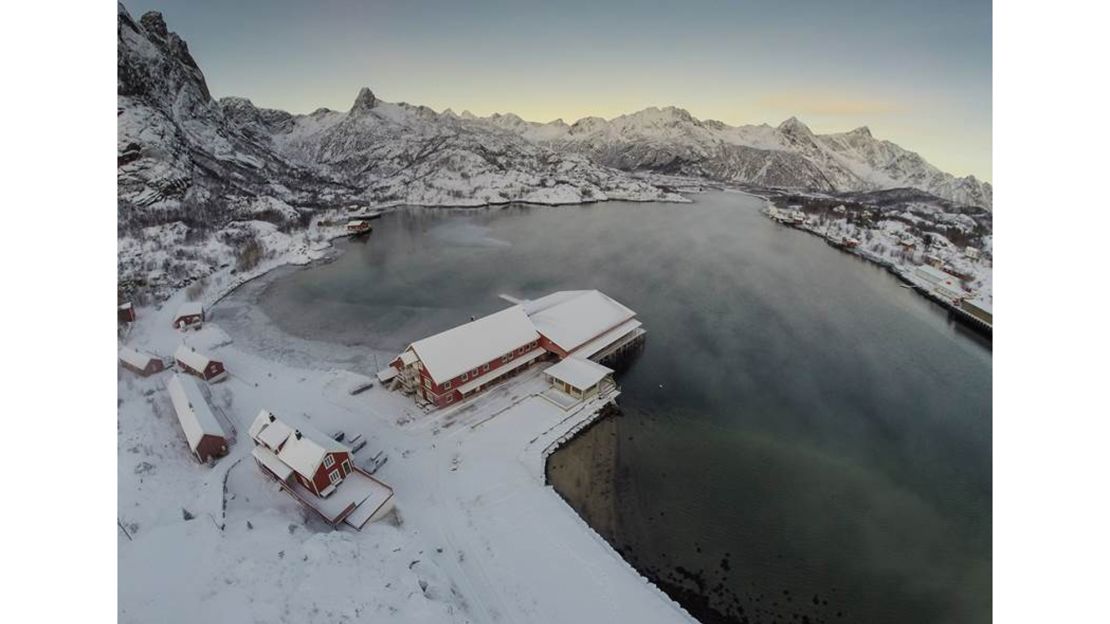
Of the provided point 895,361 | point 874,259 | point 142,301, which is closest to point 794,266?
point 874,259

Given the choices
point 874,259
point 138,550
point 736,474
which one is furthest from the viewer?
point 874,259

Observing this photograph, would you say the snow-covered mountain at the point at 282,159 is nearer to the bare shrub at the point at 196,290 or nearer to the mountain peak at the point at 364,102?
the mountain peak at the point at 364,102

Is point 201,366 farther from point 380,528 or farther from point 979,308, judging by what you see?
point 979,308

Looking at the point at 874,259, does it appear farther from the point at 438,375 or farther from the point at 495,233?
the point at 438,375

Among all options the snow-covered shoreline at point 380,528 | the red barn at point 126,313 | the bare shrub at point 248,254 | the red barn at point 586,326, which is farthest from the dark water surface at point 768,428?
the red barn at point 126,313

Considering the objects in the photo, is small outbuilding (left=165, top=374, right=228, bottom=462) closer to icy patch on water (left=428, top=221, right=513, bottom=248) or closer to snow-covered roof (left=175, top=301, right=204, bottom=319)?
snow-covered roof (left=175, top=301, right=204, bottom=319)
